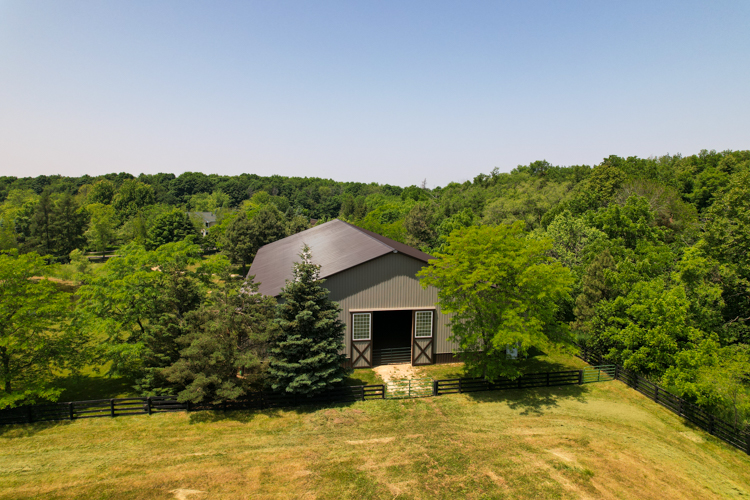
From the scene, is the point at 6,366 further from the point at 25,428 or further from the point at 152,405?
the point at 152,405

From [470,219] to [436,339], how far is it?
Result: 3890cm

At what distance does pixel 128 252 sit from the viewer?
2114 cm

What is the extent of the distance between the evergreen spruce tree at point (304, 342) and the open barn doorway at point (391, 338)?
5.57 metres

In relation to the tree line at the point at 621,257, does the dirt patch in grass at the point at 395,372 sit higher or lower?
lower

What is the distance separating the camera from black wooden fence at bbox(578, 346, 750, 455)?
52.5ft

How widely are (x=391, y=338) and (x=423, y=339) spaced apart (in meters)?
4.82

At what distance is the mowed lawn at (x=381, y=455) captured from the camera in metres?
12.4

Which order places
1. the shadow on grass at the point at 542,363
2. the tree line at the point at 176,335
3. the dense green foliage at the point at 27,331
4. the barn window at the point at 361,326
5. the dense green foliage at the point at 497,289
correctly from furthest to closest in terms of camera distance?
the shadow on grass at the point at 542,363
the barn window at the point at 361,326
the dense green foliage at the point at 497,289
the tree line at the point at 176,335
the dense green foliage at the point at 27,331

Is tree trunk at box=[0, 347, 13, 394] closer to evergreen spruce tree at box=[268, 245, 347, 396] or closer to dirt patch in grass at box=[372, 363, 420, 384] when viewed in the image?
evergreen spruce tree at box=[268, 245, 347, 396]

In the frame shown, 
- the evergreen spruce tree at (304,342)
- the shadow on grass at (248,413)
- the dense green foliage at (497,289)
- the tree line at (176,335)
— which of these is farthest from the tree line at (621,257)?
the evergreen spruce tree at (304,342)

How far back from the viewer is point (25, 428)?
1549cm

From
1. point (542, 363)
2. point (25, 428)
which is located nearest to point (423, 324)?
point (542, 363)

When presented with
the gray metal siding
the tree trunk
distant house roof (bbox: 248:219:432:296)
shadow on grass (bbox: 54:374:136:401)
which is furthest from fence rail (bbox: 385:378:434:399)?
the tree trunk

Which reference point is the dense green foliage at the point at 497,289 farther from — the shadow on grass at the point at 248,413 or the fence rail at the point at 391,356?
the shadow on grass at the point at 248,413
